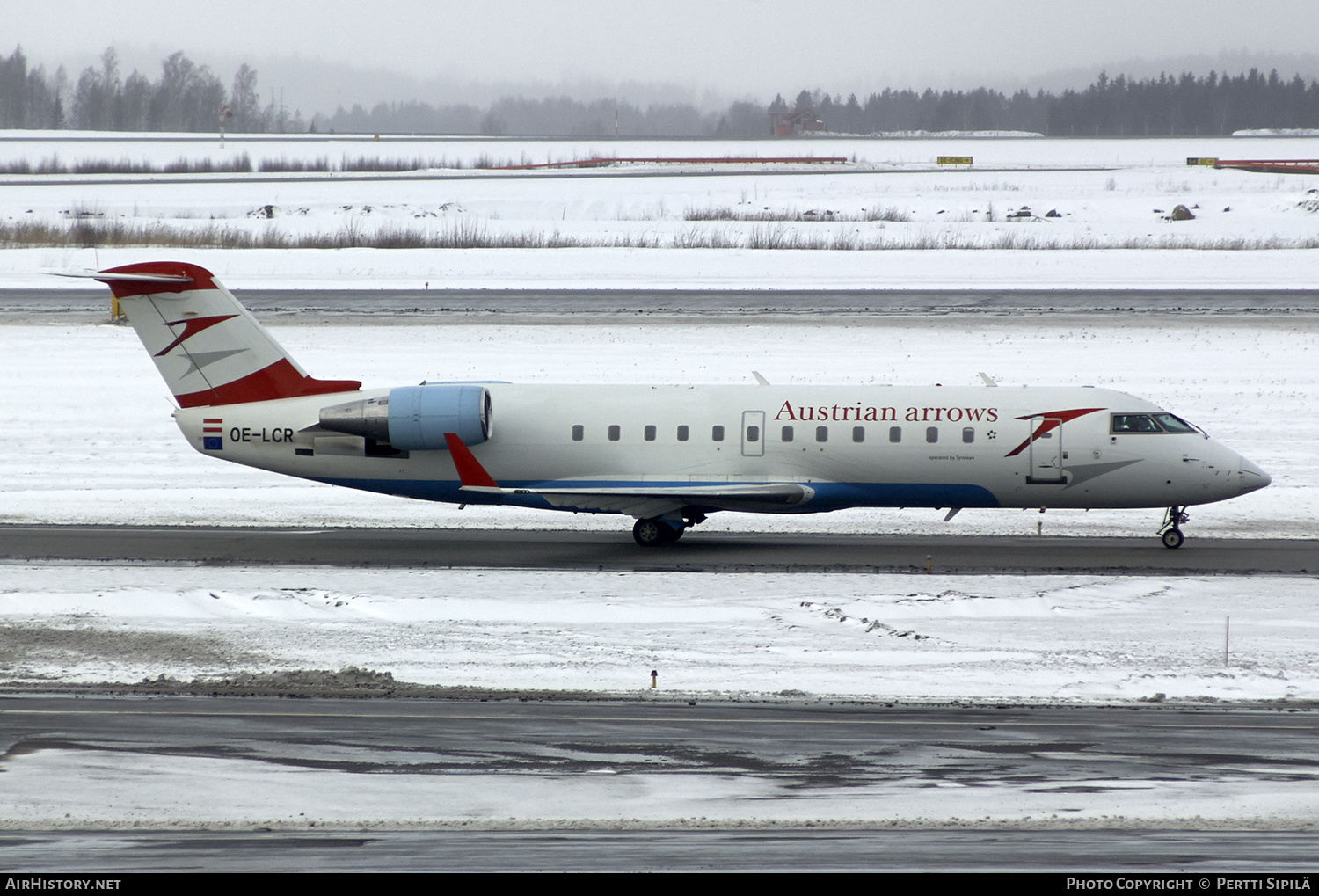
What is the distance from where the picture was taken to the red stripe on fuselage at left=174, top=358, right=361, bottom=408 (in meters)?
24.7

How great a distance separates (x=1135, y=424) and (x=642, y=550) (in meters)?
9.52

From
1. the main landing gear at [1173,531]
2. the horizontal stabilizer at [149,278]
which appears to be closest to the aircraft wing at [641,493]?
the horizontal stabilizer at [149,278]

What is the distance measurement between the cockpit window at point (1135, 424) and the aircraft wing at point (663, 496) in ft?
19.1

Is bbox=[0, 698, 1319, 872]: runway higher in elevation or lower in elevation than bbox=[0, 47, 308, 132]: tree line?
lower

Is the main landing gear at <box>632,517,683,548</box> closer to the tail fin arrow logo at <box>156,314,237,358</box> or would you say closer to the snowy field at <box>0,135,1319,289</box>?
the tail fin arrow logo at <box>156,314,237,358</box>

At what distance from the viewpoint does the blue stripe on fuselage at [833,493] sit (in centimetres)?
2378

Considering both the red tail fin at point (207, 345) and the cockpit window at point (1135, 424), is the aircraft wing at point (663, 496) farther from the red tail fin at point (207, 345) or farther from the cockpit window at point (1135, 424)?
the cockpit window at point (1135, 424)

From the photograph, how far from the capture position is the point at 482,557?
23.4 m

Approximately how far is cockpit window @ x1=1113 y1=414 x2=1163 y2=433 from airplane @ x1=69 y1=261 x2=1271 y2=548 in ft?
0.11

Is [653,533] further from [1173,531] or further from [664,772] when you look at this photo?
[664,772]

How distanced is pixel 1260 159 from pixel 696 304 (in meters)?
85.7

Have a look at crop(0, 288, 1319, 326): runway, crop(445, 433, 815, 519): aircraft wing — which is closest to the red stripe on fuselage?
crop(445, 433, 815, 519): aircraft wing

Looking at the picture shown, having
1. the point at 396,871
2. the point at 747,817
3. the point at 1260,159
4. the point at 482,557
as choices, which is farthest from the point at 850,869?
the point at 1260,159

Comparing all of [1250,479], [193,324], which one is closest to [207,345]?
[193,324]
